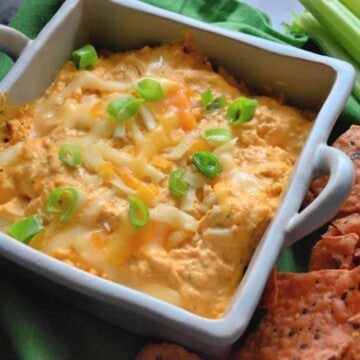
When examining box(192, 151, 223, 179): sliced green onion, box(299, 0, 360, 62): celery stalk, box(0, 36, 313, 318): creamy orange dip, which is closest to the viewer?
box(0, 36, 313, 318): creamy orange dip

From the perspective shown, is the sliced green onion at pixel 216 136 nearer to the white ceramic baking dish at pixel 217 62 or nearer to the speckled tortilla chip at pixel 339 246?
the white ceramic baking dish at pixel 217 62

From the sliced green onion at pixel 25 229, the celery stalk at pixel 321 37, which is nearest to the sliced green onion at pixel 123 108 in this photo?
the sliced green onion at pixel 25 229

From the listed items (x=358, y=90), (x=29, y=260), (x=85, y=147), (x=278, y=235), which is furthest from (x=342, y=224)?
(x=29, y=260)

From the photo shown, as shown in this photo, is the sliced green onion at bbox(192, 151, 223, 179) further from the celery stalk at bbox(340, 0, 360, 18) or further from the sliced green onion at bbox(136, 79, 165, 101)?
the celery stalk at bbox(340, 0, 360, 18)

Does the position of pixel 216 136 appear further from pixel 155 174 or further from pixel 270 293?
pixel 270 293

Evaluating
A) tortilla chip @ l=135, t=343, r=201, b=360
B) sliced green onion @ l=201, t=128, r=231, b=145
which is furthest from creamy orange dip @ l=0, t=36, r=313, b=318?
tortilla chip @ l=135, t=343, r=201, b=360
